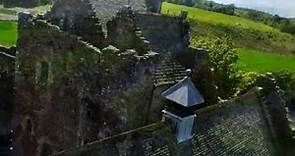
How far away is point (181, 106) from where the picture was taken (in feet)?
60.2

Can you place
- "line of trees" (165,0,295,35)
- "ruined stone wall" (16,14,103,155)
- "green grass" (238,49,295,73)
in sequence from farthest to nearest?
"line of trees" (165,0,295,35)
"green grass" (238,49,295,73)
"ruined stone wall" (16,14,103,155)

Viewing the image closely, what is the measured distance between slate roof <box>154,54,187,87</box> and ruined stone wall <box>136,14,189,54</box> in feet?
1.89

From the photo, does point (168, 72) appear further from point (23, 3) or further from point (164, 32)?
point (23, 3)

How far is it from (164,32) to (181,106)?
983 cm

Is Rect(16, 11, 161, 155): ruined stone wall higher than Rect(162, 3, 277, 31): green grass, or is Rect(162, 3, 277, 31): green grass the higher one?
Rect(16, 11, 161, 155): ruined stone wall

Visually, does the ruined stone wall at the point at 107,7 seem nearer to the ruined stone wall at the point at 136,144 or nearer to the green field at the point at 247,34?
the ruined stone wall at the point at 136,144

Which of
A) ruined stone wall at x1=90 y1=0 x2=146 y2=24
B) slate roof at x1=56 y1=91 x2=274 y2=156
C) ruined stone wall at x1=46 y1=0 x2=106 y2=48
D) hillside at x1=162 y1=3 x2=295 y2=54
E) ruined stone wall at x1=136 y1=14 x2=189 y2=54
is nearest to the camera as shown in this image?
slate roof at x1=56 y1=91 x2=274 y2=156

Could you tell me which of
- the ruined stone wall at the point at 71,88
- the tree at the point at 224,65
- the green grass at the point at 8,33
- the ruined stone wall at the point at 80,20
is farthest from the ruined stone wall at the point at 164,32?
the green grass at the point at 8,33

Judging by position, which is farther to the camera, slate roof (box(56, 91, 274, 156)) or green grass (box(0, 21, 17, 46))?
green grass (box(0, 21, 17, 46))

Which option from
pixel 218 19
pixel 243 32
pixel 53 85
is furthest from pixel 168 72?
pixel 218 19

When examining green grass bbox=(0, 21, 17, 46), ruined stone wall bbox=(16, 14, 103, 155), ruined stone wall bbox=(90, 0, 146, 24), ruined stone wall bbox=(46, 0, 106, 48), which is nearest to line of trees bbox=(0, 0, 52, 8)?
green grass bbox=(0, 21, 17, 46)

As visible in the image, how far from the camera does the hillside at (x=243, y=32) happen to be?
101 meters

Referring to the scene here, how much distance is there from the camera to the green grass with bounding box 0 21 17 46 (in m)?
67.3

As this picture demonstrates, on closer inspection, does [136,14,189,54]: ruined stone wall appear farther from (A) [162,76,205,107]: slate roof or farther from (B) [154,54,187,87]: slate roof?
(A) [162,76,205,107]: slate roof
